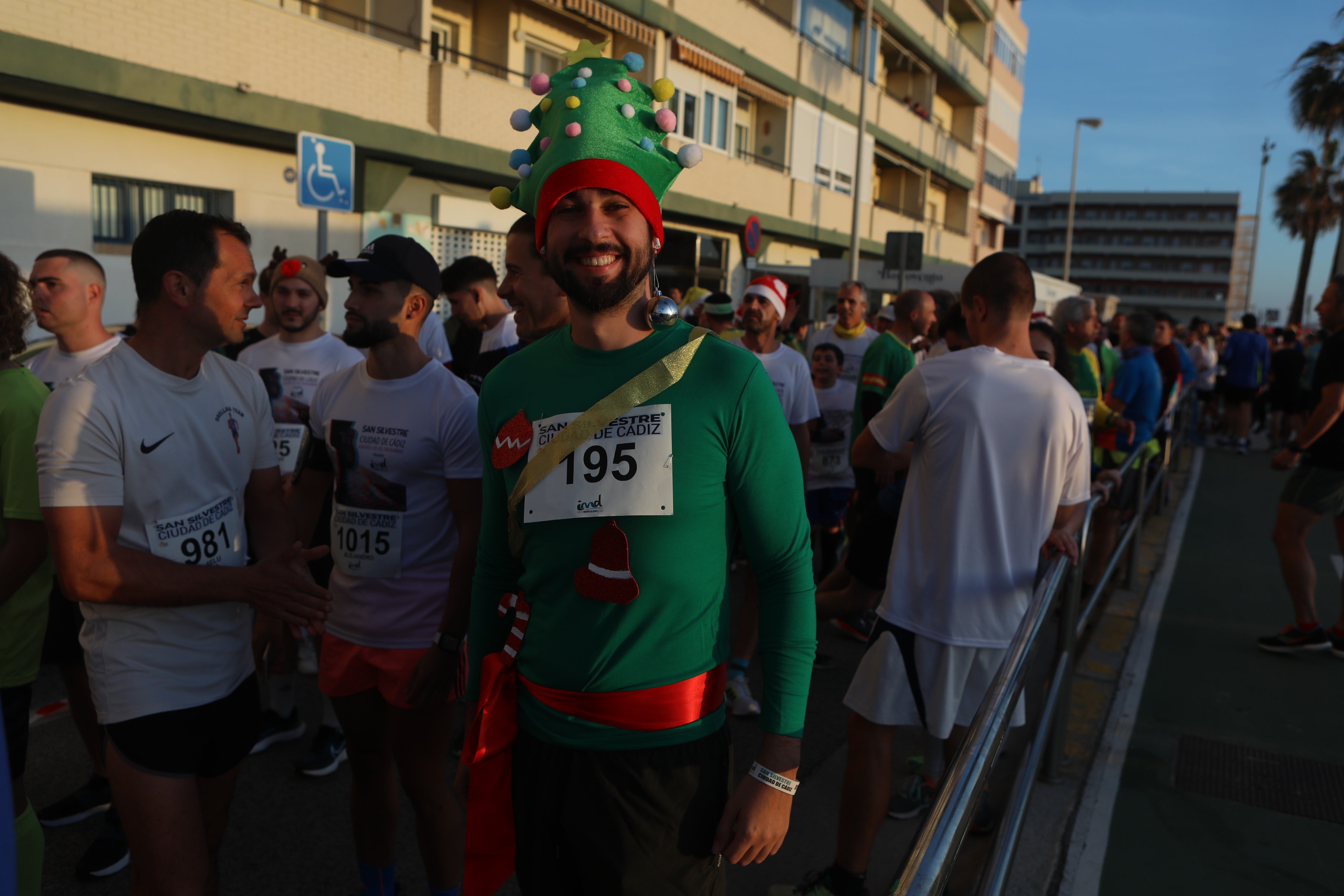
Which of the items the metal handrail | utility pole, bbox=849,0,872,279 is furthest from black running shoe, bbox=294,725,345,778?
utility pole, bbox=849,0,872,279

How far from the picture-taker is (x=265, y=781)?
366cm

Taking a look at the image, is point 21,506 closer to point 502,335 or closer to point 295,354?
point 295,354

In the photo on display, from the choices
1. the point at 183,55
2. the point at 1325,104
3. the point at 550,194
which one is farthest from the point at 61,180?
the point at 1325,104

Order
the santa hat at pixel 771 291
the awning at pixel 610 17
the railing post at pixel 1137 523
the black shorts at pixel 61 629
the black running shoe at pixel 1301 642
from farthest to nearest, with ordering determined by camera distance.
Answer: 1. the awning at pixel 610 17
2. the railing post at pixel 1137 523
3. the santa hat at pixel 771 291
4. the black running shoe at pixel 1301 642
5. the black shorts at pixel 61 629

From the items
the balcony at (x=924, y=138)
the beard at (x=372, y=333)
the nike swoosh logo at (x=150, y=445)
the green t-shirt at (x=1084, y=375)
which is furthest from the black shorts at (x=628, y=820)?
the balcony at (x=924, y=138)

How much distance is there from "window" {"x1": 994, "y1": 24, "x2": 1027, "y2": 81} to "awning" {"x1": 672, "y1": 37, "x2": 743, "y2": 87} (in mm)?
22423

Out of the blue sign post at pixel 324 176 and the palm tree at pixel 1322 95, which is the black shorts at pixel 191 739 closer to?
the blue sign post at pixel 324 176

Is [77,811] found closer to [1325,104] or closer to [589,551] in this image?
[589,551]

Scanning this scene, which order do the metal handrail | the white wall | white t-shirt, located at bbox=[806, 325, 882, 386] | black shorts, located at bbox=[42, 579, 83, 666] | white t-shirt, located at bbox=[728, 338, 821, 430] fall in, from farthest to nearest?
the white wall < white t-shirt, located at bbox=[806, 325, 882, 386] < white t-shirt, located at bbox=[728, 338, 821, 430] < black shorts, located at bbox=[42, 579, 83, 666] < the metal handrail

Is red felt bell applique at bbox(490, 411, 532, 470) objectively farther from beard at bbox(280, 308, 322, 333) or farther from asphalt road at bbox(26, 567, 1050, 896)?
beard at bbox(280, 308, 322, 333)

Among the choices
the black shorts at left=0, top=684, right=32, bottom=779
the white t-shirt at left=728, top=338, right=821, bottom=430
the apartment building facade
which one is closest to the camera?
the black shorts at left=0, top=684, right=32, bottom=779

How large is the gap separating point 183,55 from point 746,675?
31.4 ft

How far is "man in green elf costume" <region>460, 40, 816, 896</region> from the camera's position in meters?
1.64

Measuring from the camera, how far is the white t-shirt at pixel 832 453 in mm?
5742
